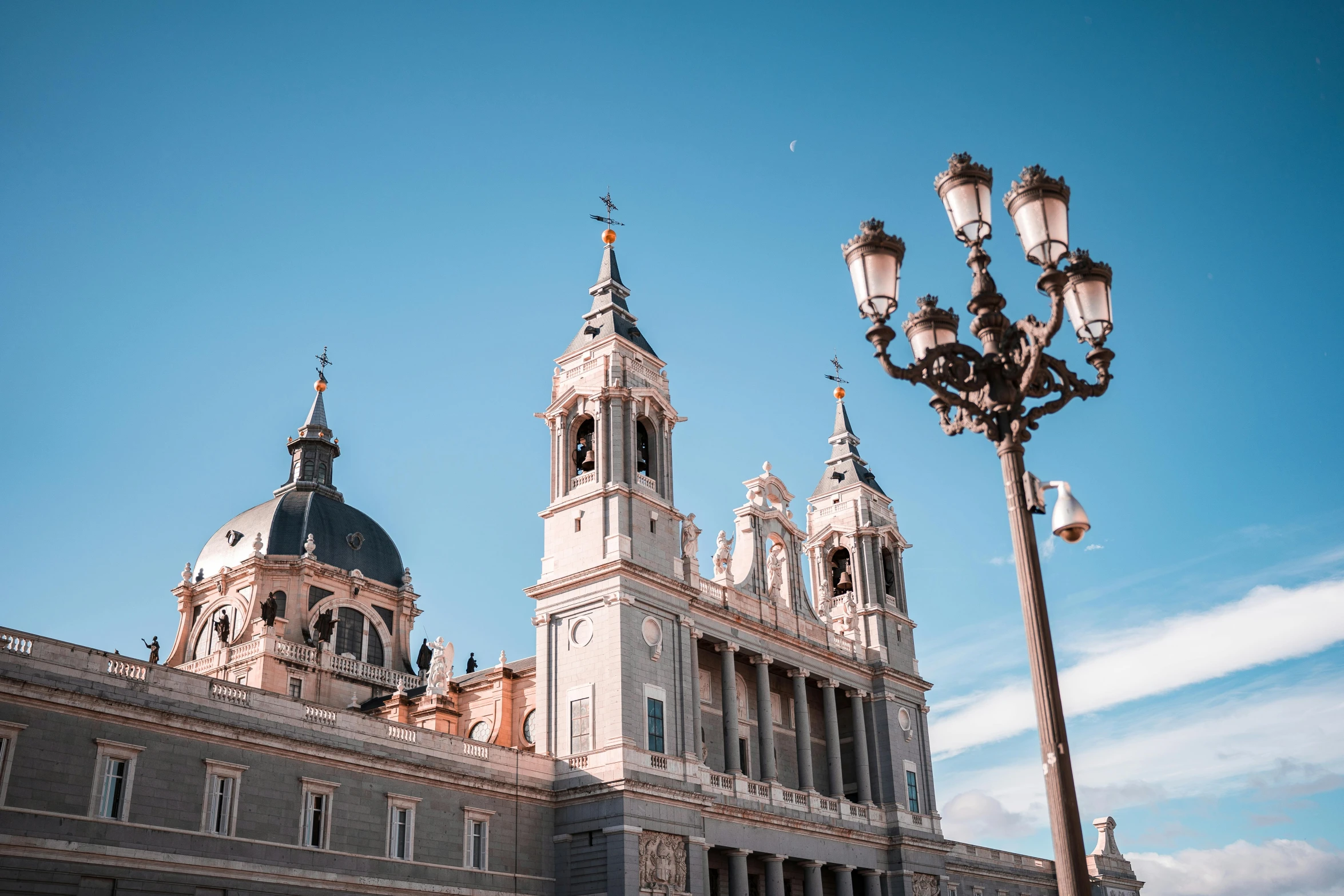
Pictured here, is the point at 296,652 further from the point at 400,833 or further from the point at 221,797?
the point at 221,797

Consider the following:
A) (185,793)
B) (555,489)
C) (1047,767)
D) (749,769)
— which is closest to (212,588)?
(555,489)

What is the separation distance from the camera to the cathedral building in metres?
29.6

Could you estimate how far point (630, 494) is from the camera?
4391cm

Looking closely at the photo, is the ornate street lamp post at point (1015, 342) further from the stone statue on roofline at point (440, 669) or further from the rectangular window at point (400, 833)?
the stone statue on roofline at point (440, 669)

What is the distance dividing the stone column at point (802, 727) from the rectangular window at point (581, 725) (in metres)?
12.1

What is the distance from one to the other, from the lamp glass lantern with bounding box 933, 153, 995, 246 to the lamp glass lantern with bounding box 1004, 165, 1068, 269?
1.48 feet

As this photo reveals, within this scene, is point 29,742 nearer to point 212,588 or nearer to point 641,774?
point 641,774

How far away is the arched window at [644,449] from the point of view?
46906 millimetres

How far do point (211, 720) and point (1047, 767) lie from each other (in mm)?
25193

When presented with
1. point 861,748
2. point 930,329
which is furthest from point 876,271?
point 861,748

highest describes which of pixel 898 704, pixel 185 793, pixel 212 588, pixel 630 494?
pixel 212 588

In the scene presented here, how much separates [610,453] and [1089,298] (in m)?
30.7

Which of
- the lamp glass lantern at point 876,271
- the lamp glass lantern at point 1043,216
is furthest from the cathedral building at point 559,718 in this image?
the lamp glass lantern at point 1043,216

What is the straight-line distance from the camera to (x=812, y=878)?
46969 millimetres
